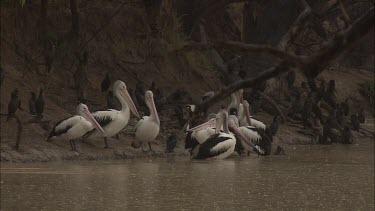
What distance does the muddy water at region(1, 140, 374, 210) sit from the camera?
33.5ft

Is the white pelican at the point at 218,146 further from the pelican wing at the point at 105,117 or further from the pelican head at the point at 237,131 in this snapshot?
the pelican wing at the point at 105,117

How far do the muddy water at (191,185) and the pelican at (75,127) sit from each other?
50cm

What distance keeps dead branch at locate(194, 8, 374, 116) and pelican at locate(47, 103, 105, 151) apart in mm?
11514

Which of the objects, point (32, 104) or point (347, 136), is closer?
point (32, 104)

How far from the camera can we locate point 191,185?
12000 millimetres

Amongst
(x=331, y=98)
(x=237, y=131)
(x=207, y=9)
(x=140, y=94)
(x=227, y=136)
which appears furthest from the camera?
(x=331, y=98)

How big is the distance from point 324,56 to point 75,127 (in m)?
11.9

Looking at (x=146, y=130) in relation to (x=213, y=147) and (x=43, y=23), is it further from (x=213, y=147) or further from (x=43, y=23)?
(x=43, y=23)

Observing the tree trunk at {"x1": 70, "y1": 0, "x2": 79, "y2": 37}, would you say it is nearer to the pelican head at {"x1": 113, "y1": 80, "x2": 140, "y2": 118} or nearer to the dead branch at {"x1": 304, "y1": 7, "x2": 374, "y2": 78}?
the pelican head at {"x1": 113, "y1": 80, "x2": 140, "y2": 118}

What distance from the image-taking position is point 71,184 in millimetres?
11633

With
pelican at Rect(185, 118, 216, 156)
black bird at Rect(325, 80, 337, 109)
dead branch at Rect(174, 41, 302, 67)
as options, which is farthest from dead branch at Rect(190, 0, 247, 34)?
dead branch at Rect(174, 41, 302, 67)

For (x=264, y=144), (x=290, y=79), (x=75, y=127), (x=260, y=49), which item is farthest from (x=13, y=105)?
(x=260, y=49)

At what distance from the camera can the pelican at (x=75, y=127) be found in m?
14.4

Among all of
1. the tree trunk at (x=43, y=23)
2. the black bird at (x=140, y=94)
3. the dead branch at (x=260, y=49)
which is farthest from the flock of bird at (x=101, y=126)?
the dead branch at (x=260, y=49)
